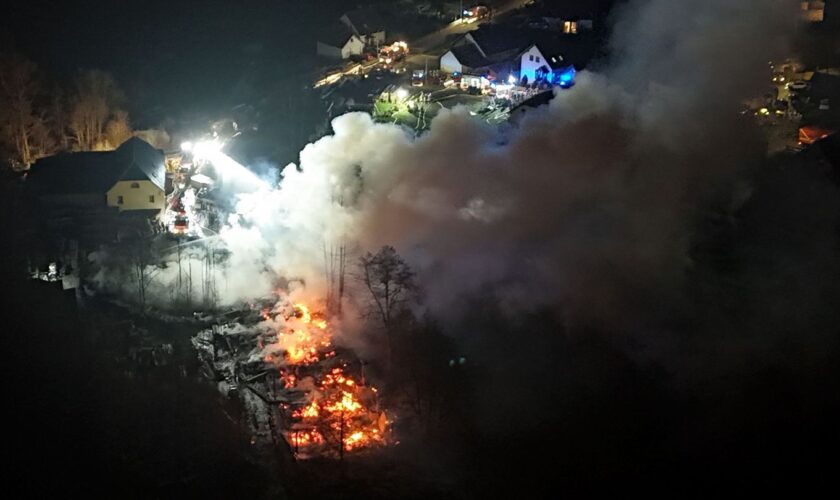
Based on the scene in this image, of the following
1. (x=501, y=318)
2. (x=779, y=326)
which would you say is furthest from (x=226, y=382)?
(x=779, y=326)

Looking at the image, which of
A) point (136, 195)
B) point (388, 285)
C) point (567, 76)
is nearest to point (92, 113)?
point (136, 195)

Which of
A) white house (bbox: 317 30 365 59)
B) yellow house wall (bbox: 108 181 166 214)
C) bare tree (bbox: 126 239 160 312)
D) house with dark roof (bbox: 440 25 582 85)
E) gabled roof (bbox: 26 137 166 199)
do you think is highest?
white house (bbox: 317 30 365 59)

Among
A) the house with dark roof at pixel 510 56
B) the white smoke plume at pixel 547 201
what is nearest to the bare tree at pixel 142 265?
the white smoke plume at pixel 547 201

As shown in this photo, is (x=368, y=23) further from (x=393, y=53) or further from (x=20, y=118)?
(x=20, y=118)

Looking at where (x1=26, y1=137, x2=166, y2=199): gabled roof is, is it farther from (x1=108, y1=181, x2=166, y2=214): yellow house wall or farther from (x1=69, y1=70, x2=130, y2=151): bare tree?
(x1=69, y1=70, x2=130, y2=151): bare tree

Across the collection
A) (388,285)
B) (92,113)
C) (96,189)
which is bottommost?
(388,285)

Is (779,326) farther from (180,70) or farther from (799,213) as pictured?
(180,70)

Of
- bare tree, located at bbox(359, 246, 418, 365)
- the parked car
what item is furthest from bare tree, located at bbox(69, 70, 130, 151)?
the parked car
